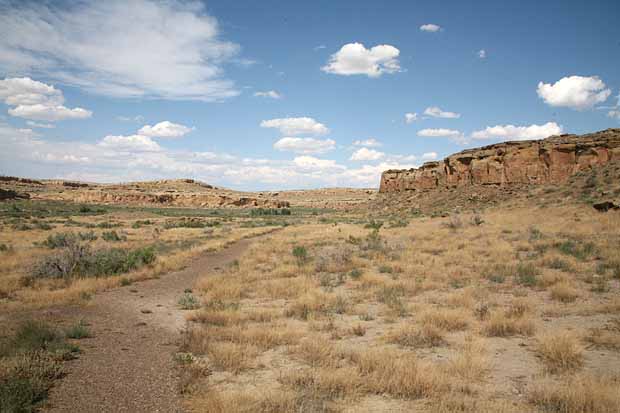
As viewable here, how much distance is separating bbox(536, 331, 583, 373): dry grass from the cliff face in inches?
1421

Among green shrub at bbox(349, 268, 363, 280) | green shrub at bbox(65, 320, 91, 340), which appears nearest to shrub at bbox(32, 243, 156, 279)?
green shrub at bbox(65, 320, 91, 340)

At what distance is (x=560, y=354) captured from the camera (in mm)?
5551

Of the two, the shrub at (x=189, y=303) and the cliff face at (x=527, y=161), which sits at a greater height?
the cliff face at (x=527, y=161)

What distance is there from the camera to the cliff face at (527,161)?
3516 cm

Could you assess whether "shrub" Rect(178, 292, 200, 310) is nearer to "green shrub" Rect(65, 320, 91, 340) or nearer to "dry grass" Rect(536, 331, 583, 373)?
"green shrub" Rect(65, 320, 91, 340)

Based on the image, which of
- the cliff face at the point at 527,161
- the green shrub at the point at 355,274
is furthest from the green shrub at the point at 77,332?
the cliff face at the point at 527,161

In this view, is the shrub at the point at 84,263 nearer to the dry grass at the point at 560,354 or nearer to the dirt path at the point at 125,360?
the dirt path at the point at 125,360

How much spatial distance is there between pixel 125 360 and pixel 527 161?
43856mm

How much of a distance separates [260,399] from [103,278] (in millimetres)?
9203

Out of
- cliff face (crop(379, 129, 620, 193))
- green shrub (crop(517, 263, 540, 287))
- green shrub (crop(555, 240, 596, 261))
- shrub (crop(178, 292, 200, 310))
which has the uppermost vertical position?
cliff face (crop(379, 129, 620, 193))

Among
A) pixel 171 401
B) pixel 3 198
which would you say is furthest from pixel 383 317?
pixel 3 198

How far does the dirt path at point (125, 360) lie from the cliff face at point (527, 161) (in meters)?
39.9

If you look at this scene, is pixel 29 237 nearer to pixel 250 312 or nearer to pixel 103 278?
pixel 103 278

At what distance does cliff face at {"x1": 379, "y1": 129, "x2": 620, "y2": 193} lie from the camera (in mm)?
35156
